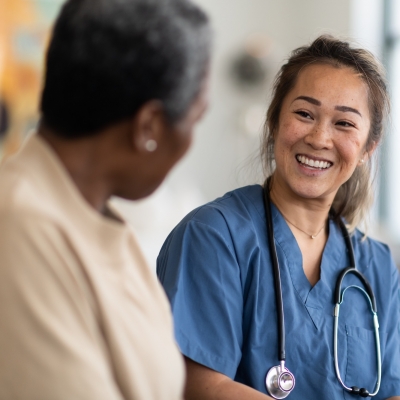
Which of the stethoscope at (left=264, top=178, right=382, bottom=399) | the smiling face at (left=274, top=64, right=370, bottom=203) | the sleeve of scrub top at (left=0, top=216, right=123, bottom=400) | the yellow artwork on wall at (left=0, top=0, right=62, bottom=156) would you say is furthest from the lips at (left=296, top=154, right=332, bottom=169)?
the yellow artwork on wall at (left=0, top=0, right=62, bottom=156)

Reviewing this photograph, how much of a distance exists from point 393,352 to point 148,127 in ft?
3.48

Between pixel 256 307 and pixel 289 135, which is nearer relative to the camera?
pixel 256 307

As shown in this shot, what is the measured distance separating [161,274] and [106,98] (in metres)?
0.71

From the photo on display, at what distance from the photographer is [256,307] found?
1401mm

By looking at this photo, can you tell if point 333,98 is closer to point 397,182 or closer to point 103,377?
point 103,377

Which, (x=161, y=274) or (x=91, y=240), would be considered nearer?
(x=91, y=240)

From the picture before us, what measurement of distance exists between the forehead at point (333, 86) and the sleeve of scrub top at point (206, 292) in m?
0.40

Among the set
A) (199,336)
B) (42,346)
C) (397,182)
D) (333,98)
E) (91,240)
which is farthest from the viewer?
(397,182)

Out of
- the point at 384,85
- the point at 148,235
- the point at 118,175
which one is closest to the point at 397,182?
the point at 148,235

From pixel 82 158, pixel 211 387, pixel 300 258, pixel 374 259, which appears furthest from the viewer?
pixel 374 259

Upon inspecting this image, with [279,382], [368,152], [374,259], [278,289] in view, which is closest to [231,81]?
[368,152]

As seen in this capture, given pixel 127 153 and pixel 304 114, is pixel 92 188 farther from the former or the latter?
pixel 304 114

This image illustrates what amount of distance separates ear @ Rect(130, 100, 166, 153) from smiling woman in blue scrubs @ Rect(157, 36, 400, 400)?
0.57 metres

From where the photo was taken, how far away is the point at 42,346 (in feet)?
2.28
